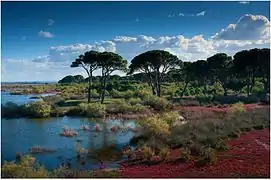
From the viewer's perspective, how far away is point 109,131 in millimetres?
16422

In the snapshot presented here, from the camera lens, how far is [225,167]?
9.30 metres

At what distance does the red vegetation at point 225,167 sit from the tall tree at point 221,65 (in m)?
21.6

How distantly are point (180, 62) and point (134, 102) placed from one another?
7462mm

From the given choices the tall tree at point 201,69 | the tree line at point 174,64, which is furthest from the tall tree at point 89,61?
the tall tree at point 201,69

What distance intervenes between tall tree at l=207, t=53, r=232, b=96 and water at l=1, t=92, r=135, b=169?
15859mm

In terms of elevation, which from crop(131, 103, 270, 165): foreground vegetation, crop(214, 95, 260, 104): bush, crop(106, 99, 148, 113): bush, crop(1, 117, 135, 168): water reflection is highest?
crop(214, 95, 260, 104): bush

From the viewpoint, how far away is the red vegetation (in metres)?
8.73

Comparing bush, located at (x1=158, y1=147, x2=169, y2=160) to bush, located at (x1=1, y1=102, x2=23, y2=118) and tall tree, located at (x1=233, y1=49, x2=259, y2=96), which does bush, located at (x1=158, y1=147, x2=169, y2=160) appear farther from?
tall tree, located at (x1=233, y1=49, x2=259, y2=96)

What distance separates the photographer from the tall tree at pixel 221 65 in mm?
32844

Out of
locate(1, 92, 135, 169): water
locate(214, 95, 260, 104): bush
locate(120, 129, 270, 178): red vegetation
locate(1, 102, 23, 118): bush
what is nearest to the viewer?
locate(120, 129, 270, 178): red vegetation

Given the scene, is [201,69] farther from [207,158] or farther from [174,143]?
[207,158]

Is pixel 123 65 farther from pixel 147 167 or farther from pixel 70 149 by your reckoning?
pixel 147 167

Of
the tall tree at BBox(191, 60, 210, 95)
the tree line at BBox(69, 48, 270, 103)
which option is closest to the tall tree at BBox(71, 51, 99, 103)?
the tree line at BBox(69, 48, 270, 103)

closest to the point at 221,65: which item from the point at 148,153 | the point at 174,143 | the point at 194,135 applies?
the point at 194,135
